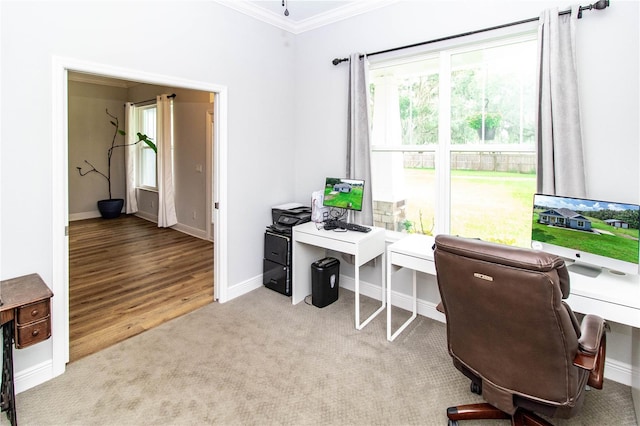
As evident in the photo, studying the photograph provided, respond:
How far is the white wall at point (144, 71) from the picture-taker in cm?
202

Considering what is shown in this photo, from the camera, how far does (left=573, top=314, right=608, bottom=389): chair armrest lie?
53.1 inches

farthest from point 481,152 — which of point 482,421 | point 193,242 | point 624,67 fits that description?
point 193,242

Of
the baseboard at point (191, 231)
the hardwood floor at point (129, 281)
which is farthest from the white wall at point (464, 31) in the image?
the baseboard at point (191, 231)

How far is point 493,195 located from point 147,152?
668 centimetres

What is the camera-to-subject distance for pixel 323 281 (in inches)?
125

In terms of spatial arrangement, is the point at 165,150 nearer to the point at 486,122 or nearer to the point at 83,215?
the point at 83,215

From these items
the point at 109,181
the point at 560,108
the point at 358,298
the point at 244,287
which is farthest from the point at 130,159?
the point at 560,108

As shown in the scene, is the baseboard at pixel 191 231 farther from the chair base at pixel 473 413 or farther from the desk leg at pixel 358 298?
the chair base at pixel 473 413

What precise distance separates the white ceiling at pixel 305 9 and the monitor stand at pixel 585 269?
249 cm

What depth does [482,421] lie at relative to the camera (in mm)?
1857

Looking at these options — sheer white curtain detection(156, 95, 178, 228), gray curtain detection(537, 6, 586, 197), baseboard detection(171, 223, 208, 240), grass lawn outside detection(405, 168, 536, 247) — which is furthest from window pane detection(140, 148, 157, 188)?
gray curtain detection(537, 6, 586, 197)

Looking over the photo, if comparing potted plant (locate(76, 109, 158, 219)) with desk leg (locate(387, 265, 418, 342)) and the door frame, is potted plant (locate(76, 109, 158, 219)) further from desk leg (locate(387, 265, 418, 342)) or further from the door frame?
desk leg (locate(387, 265, 418, 342))

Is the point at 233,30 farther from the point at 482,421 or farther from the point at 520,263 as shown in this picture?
the point at 482,421

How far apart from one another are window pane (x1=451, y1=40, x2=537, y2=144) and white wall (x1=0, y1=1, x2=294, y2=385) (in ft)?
5.91
